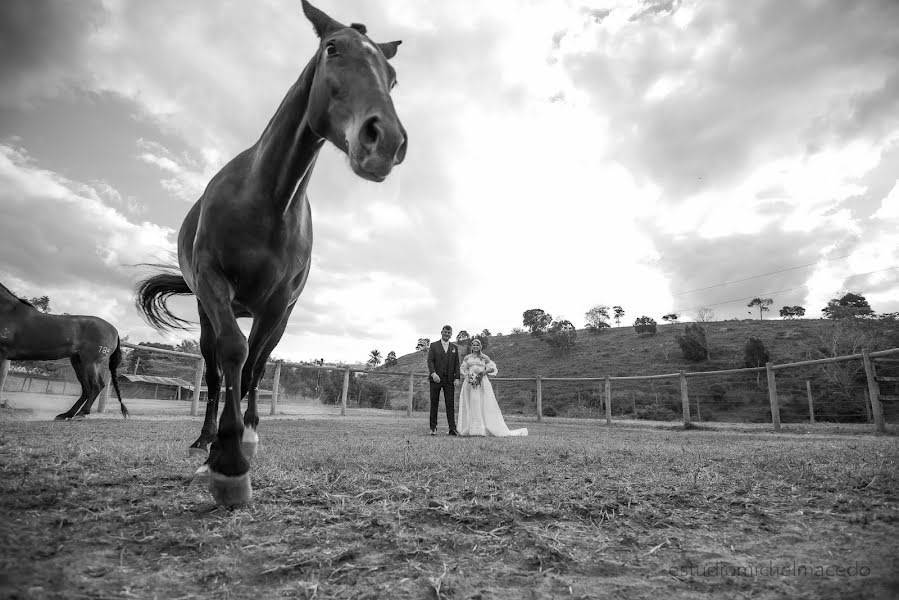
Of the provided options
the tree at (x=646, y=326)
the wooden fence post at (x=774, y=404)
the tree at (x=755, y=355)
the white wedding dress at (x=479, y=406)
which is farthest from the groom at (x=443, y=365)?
the tree at (x=646, y=326)

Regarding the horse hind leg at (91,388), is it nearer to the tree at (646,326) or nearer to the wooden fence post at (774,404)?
the wooden fence post at (774,404)

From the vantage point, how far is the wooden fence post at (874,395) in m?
8.41

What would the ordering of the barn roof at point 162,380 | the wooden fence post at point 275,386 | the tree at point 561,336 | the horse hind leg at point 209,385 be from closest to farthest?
the horse hind leg at point 209,385 < the wooden fence post at point 275,386 < the barn roof at point 162,380 < the tree at point 561,336

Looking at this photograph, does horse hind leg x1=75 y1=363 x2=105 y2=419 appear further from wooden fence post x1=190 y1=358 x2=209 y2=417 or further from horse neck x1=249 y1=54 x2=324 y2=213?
horse neck x1=249 y1=54 x2=324 y2=213

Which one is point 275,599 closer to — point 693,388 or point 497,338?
point 693,388

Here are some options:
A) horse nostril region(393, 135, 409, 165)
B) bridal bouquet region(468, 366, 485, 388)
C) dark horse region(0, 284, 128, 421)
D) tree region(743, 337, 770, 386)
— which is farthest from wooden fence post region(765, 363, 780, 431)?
tree region(743, 337, 770, 386)

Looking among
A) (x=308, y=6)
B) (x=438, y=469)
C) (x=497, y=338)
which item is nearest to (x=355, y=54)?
(x=308, y=6)

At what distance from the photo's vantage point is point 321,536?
1.31 metres

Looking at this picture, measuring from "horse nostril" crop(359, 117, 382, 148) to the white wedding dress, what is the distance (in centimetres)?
710

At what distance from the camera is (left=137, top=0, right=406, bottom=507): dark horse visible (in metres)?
1.61

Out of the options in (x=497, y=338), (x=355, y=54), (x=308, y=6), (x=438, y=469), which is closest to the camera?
(x=355, y=54)

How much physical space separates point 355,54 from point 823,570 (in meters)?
2.42

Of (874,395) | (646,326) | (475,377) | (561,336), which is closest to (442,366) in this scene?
(475,377)

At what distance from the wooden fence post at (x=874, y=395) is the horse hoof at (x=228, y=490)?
1158cm
